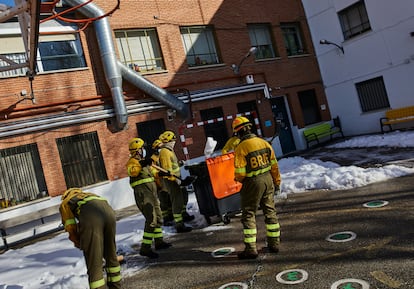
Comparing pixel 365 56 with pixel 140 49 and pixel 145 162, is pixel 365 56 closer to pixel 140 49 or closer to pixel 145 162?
pixel 140 49

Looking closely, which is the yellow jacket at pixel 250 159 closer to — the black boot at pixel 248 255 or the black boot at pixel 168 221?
the black boot at pixel 248 255

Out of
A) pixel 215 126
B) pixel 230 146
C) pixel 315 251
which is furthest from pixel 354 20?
pixel 315 251

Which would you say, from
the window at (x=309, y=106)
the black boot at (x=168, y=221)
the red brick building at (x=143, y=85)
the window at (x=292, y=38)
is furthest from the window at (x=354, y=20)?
the black boot at (x=168, y=221)

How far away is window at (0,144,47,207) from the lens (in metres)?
10.4

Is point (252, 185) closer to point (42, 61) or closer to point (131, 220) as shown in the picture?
point (131, 220)

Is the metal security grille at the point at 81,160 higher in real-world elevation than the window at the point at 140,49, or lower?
lower

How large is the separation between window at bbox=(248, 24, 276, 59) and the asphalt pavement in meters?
10.8

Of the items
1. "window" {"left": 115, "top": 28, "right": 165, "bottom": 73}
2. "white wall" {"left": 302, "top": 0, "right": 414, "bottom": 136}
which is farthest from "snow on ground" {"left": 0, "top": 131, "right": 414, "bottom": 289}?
"white wall" {"left": 302, "top": 0, "right": 414, "bottom": 136}

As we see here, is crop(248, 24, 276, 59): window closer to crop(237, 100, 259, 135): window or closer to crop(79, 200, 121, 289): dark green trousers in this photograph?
crop(237, 100, 259, 135): window

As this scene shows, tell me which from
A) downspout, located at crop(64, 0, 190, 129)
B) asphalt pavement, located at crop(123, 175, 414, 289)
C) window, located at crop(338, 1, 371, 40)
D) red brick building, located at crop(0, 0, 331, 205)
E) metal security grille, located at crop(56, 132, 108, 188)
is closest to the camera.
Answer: asphalt pavement, located at crop(123, 175, 414, 289)

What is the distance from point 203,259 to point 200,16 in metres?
12.0

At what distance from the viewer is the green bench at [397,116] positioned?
46.5ft

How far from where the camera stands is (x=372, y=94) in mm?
15945

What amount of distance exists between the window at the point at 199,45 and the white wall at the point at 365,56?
19.2ft
